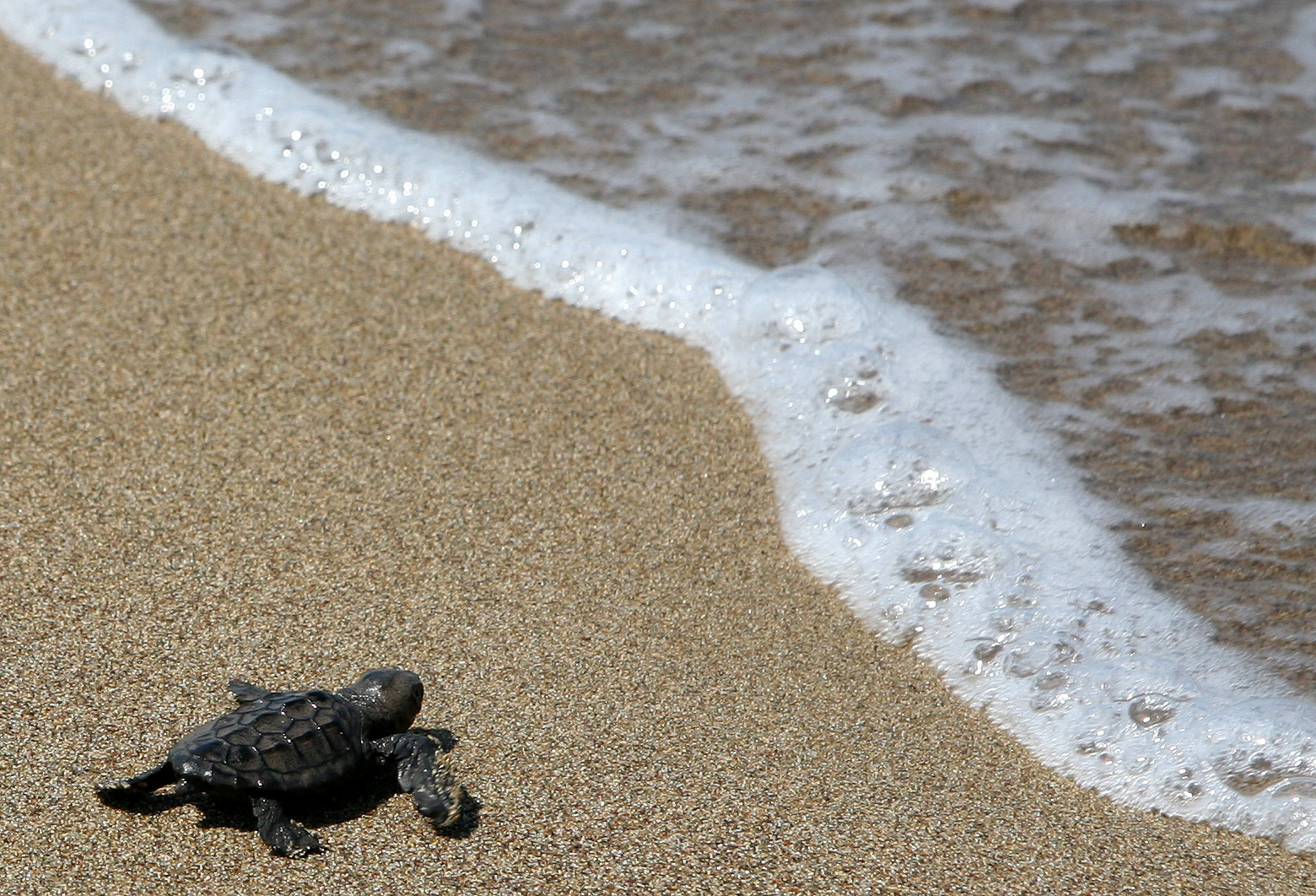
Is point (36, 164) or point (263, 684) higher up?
point (36, 164)

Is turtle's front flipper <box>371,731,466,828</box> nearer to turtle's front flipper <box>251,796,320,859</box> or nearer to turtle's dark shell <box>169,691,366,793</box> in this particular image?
turtle's dark shell <box>169,691,366,793</box>

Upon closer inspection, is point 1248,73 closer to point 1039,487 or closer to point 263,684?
point 1039,487

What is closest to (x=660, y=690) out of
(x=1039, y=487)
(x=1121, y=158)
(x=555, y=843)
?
(x=555, y=843)

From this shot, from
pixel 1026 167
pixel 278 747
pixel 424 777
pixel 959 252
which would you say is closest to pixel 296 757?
pixel 278 747

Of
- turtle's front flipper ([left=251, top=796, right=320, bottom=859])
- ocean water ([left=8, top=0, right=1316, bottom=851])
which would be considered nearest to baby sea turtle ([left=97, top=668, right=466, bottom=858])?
turtle's front flipper ([left=251, top=796, right=320, bottom=859])

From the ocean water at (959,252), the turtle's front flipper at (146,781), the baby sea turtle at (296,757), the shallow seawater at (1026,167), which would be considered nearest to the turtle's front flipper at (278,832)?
the baby sea turtle at (296,757)

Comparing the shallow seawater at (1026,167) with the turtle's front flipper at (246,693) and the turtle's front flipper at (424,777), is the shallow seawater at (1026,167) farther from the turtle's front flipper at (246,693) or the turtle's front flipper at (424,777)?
the turtle's front flipper at (246,693)

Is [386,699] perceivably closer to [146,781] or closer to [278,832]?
[278,832]
